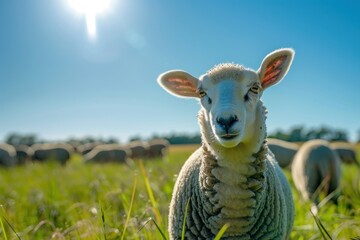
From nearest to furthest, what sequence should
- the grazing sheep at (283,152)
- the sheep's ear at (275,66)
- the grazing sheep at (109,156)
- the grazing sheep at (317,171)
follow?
1. the sheep's ear at (275,66)
2. the grazing sheep at (317,171)
3. the grazing sheep at (283,152)
4. the grazing sheep at (109,156)

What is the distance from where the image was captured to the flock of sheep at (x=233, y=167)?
8.83 feet

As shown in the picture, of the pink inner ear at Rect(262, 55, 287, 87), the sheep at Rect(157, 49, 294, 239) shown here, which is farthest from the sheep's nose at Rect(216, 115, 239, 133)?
the pink inner ear at Rect(262, 55, 287, 87)

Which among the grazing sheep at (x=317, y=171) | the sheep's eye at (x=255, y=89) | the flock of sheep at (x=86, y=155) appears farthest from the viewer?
the flock of sheep at (x=86, y=155)

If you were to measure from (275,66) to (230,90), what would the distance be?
2.30ft

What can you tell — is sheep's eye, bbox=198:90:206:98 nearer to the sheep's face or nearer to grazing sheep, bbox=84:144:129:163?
the sheep's face

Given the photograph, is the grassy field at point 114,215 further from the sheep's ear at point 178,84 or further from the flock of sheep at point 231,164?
the sheep's ear at point 178,84

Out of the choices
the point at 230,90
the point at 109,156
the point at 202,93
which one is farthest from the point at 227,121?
the point at 109,156

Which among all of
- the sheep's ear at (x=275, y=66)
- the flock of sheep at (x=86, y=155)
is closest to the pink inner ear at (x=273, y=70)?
the sheep's ear at (x=275, y=66)

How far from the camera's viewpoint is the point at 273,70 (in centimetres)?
326

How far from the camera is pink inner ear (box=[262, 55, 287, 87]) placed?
3233 mm

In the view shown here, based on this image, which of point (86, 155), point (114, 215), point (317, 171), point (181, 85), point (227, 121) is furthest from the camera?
point (86, 155)

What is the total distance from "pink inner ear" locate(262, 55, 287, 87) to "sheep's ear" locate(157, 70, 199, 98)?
→ 59 centimetres

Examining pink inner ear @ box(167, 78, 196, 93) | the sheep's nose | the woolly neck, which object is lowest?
the woolly neck

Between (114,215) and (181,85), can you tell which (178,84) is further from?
(114,215)
